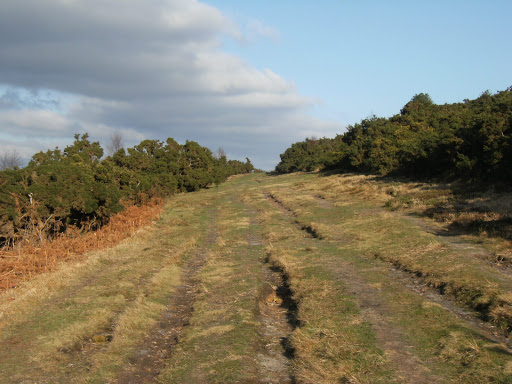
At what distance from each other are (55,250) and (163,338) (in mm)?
8982

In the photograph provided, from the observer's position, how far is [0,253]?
13023mm

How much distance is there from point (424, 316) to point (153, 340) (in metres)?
5.11

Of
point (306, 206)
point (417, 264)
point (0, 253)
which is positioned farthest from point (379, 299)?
point (306, 206)

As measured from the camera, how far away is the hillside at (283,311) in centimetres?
617

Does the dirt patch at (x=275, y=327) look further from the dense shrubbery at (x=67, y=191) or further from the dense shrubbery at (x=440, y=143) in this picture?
the dense shrubbery at (x=440, y=143)

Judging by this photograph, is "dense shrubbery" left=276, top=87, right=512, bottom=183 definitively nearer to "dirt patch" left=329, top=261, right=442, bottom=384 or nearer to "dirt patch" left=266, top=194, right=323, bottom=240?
"dirt patch" left=266, top=194, right=323, bottom=240

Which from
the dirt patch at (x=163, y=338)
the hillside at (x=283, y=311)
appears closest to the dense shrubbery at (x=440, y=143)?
the hillside at (x=283, y=311)

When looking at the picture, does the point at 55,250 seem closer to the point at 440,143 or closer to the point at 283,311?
the point at 283,311

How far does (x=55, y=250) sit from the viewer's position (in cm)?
1516

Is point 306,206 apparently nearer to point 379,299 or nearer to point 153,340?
point 379,299

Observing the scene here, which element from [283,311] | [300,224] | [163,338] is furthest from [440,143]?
[163,338]

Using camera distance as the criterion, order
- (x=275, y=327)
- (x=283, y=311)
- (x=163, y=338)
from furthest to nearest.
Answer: (x=283, y=311), (x=275, y=327), (x=163, y=338)

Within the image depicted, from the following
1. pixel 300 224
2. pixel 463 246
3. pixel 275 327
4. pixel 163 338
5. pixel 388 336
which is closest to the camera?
pixel 388 336

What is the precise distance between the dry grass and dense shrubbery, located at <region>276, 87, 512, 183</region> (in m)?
18.6
